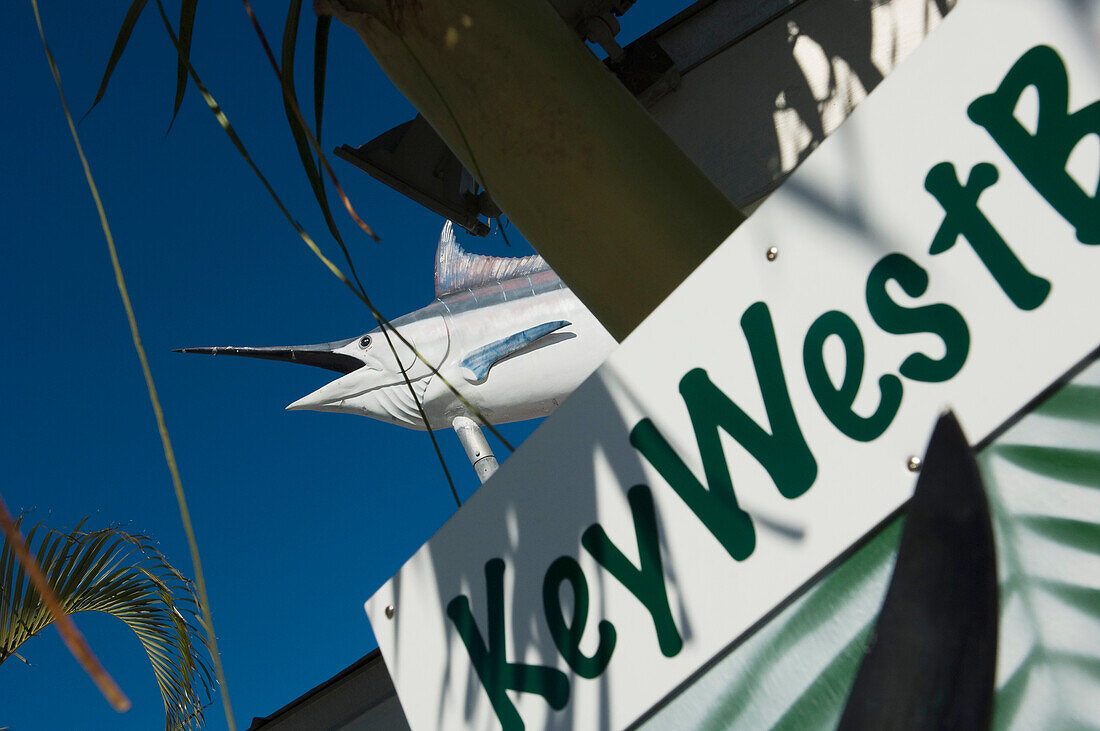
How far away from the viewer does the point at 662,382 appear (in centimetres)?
134

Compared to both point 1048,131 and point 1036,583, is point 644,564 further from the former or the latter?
point 1048,131

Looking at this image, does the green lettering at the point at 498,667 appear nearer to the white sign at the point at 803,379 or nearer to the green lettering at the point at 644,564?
the white sign at the point at 803,379

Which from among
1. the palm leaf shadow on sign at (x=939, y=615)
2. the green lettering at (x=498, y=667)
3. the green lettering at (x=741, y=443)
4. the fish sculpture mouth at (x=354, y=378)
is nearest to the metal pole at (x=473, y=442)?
the fish sculpture mouth at (x=354, y=378)

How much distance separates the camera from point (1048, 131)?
3.43 ft

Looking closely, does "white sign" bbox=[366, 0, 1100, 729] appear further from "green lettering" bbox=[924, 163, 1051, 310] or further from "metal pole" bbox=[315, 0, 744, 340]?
"metal pole" bbox=[315, 0, 744, 340]

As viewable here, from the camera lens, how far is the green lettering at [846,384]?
1.13 metres

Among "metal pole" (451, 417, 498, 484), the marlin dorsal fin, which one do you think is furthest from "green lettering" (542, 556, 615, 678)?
the marlin dorsal fin

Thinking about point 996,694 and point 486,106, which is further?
point 486,106

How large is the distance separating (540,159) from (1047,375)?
884 millimetres

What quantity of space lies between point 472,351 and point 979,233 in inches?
243

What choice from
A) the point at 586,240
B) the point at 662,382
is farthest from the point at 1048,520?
the point at 586,240

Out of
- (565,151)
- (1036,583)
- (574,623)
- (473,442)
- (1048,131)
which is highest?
(473,442)

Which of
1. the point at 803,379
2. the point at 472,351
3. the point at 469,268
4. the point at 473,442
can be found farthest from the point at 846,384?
the point at 469,268

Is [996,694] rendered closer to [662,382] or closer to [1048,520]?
[1048,520]
